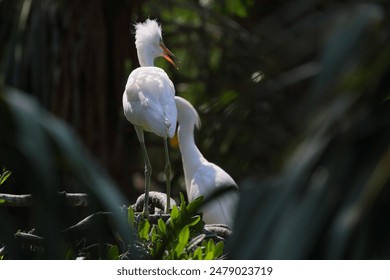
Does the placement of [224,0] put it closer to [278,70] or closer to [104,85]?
[278,70]

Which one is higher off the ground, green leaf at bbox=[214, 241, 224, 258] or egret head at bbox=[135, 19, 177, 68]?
egret head at bbox=[135, 19, 177, 68]

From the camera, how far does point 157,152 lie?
4.46 metres

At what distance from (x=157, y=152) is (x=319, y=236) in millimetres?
3746

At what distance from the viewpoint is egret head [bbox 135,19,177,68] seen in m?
2.62

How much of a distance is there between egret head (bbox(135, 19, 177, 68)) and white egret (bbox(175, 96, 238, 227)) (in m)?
0.31

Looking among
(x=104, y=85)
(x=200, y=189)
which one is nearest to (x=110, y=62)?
(x=104, y=85)

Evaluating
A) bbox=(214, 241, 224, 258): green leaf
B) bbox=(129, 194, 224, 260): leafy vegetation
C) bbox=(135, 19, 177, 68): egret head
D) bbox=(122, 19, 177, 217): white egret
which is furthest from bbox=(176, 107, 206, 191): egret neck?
bbox=(214, 241, 224, 258): green leaf

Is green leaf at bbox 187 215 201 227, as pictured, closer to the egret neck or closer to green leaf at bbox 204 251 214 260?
green leaf at bbox 204 251 214 260

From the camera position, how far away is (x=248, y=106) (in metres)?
3.56

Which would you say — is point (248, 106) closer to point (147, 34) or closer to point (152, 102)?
point (147, 34)

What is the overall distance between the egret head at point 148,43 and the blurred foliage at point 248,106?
0.27 m

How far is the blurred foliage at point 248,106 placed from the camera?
0.70 metres

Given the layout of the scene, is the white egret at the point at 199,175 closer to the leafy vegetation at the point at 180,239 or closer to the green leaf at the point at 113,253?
the leafy vegetation at the point at 180,239

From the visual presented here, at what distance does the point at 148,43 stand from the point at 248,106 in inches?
39.0
